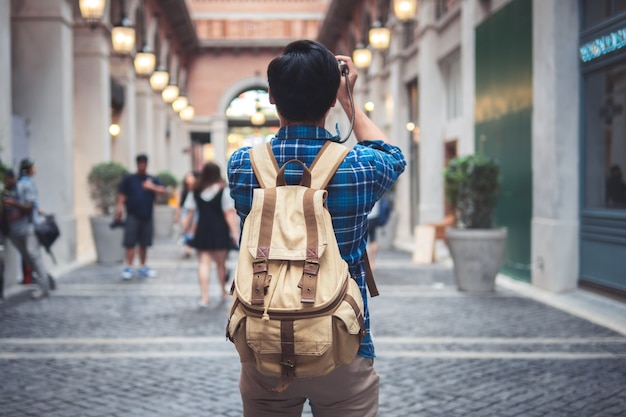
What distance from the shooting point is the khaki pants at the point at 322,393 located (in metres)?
2.27

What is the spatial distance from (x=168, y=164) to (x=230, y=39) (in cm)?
931

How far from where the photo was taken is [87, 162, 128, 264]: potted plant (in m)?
15.1

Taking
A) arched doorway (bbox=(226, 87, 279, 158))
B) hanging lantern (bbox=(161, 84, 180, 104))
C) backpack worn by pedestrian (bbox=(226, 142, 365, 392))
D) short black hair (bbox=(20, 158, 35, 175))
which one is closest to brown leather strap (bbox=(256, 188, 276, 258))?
backpack worn by pedestrian (bbox=(226, 142, 365, 392))

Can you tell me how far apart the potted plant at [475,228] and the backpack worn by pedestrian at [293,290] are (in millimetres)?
8474

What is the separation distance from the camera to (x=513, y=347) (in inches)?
273

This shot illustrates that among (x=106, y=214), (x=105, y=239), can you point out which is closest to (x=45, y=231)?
(x=105, y=239)

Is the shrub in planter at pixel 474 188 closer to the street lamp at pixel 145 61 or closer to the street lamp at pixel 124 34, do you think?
the street lamp at pixel 124 34

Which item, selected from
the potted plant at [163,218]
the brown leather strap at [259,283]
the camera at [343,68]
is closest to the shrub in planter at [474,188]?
the camera at [343,68]

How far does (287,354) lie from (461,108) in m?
15.6

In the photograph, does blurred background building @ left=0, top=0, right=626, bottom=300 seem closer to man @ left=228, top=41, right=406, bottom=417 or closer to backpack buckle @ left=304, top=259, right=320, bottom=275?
man @ left=228, top=41, right=406, bottom=417

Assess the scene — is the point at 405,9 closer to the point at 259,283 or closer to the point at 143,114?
the point at 143,114

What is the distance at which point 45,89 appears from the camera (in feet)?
46.2

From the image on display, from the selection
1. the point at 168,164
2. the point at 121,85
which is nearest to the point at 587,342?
the point at 121,85

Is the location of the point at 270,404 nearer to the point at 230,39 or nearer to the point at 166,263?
the point at 166,263
